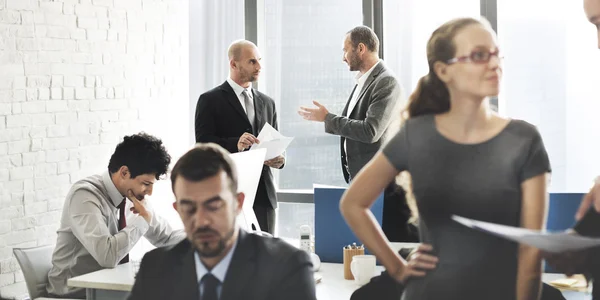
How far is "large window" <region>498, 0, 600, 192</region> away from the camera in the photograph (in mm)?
4715

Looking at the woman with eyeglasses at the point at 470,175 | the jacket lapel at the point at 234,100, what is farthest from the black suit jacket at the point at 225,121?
the woman with eyeglasses at the point at 470,175

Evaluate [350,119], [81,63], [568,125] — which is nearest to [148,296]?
[350,119]

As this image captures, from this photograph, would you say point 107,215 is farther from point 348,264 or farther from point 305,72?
point 305,72

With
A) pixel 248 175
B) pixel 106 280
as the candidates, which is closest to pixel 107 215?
pixel 106 280

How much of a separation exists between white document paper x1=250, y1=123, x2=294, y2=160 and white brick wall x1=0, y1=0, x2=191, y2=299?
1.12m

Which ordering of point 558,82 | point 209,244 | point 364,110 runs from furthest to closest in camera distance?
point 558,82
point 364,110
point 209,244

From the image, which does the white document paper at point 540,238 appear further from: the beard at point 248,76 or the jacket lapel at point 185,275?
the beard at point 248,76

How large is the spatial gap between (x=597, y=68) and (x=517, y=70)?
1.57 feet

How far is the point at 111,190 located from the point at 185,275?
58.5 inches

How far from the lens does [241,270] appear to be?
1.89 m

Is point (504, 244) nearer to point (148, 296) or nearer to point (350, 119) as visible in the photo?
point (148, 296)

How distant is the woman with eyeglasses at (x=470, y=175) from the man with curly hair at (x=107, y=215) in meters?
1.54

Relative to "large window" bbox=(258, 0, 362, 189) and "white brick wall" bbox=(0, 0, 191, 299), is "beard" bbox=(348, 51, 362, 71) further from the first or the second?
"white brick wall" bbox=(0, 0, 191, 299)

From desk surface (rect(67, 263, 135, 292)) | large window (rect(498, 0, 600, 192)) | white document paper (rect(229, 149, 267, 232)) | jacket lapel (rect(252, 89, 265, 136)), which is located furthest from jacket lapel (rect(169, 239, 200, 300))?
large window (rect(498, 0, 600, 192))
